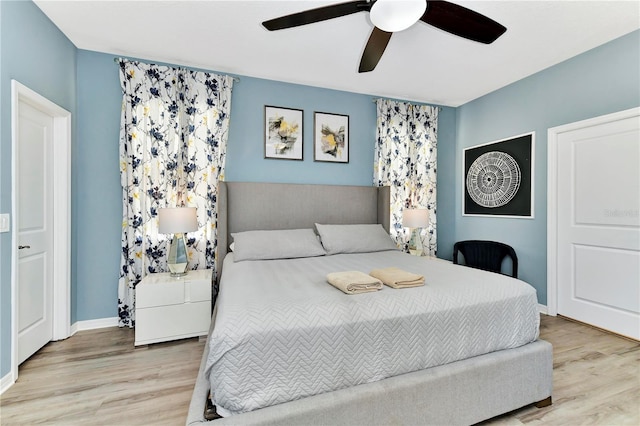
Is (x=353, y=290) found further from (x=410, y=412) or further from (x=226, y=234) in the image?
(x=226, y=234)

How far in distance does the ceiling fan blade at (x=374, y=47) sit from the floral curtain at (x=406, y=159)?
1565mm

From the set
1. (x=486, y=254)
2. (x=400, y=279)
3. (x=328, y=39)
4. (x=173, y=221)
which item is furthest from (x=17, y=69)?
(x=486, y=254)

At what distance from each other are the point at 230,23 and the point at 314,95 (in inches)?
54.1

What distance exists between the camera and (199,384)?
137 cm

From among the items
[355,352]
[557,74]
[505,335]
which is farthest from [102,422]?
[557,74]

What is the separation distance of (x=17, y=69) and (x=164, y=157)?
1154mm

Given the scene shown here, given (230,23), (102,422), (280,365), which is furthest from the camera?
(230,23)

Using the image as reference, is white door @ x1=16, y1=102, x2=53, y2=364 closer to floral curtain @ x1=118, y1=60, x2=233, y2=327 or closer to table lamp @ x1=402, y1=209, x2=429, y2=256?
floral curtain @ x1=118, y1=60, x2=233, y2=327

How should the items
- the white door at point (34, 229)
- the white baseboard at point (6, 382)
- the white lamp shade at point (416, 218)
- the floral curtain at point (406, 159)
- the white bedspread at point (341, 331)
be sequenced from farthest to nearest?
1. the floral curtain at point (406, 159)
2. the white lamp shade at point (416, 218)
3. the white door at point (34, 229)
4. the white baseboard at point (6, 382)
5. the white bedspread at point (341, 331)

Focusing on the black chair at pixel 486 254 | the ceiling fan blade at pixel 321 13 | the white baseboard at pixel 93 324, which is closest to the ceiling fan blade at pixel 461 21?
the ceiling fan blade at pixel 321 13

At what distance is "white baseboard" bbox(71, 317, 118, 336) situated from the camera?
8.96 ft

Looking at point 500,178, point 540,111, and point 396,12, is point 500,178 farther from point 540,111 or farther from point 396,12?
point 396,12

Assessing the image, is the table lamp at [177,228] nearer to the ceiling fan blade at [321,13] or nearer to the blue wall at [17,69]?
the blue wall at [17,69]

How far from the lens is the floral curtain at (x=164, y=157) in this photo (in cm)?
284
